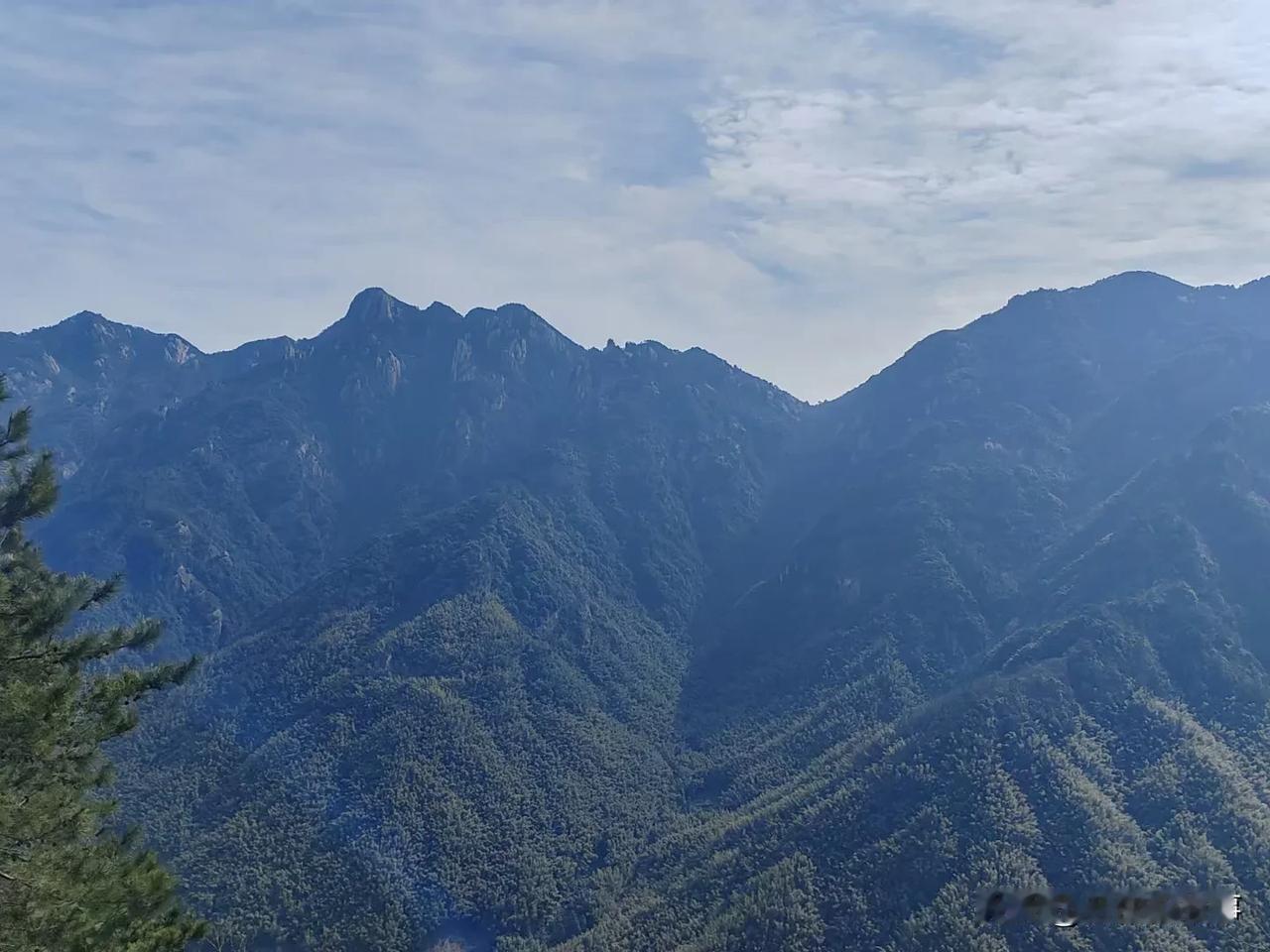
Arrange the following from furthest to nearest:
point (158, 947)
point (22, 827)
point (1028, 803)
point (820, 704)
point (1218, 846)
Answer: point (820, 704) < point (1028, 803) < point (1218, 846) < point (158, 947) < point (22, 827)

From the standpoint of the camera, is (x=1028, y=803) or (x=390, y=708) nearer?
(x=1028, y=803)

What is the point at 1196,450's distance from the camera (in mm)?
194125

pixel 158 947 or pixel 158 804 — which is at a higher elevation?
pixel 158 947

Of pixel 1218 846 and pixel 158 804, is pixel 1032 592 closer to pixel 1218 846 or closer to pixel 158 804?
Answer: pixel 1218 846

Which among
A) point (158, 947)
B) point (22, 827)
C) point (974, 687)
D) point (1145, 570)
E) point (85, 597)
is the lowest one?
point (974, 687)

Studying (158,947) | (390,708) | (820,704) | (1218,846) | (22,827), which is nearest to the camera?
(22,827)

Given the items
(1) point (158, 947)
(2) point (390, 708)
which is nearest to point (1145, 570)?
(2) point (390, 708)

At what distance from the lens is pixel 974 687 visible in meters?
147

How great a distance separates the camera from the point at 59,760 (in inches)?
1396

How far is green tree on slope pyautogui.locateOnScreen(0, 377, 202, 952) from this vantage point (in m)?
29.0

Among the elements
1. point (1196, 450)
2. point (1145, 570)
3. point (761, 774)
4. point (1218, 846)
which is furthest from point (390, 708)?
point (1196, 450)

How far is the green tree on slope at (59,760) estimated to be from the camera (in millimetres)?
29016

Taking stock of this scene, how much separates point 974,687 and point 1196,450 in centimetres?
9260

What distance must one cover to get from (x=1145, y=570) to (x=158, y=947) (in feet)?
587
